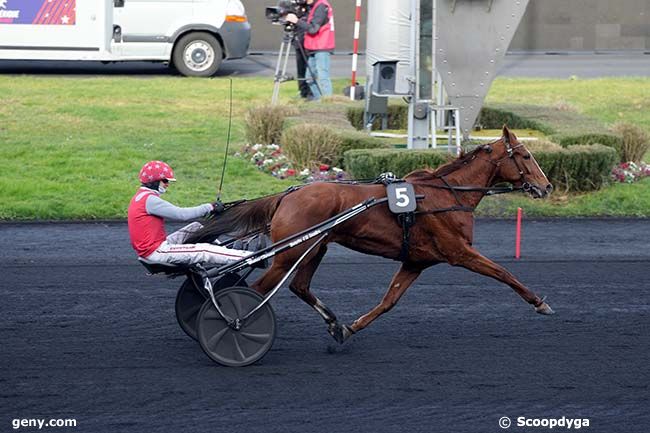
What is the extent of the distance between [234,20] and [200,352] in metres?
13.5

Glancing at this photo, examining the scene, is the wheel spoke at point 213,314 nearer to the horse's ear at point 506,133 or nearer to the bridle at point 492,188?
the bridle at point 492,188

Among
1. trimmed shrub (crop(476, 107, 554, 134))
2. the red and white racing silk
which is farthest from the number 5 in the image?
trimmed shrub (crop(476, 107, 554, 134))

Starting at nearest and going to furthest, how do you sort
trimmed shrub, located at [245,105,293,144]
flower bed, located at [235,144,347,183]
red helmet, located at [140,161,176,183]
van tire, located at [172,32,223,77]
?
red helmet, located at [140,161,176,183]
flower bed, located at [235,144,347,183]
trimmed shrub, located at [245,105,293,144]
van tire, located at [172,32,223,77]

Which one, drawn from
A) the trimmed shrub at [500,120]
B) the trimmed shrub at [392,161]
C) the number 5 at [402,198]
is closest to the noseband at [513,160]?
the number 5 at [402,198]

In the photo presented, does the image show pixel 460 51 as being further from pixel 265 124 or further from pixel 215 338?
pixel 215 338

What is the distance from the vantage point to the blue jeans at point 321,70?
17562 mm

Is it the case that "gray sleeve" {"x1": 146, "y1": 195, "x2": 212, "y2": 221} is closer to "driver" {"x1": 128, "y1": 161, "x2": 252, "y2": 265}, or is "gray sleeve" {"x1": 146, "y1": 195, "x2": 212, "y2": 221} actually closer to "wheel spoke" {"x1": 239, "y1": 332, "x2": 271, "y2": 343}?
"driver" {"x1": 128, "y1": 161, "x2": 252, "y2": 265}

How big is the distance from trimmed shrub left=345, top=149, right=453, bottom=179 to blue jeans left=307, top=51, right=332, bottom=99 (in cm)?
501

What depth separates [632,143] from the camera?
14.2 meters

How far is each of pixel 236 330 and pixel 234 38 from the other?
13.8 metres

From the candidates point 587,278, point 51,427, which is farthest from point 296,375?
point 587,278

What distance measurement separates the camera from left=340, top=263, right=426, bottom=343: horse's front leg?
7.54 meters

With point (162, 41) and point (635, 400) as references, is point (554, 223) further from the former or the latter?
point (162, 41)

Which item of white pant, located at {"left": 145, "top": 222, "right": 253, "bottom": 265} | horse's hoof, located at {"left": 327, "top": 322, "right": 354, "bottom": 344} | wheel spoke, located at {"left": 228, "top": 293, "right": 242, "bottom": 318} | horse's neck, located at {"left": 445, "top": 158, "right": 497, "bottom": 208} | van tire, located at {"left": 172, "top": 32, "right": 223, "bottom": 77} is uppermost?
van tire, located at {"left": 172, "top": 32, "right": 223, "bottom": 77}
